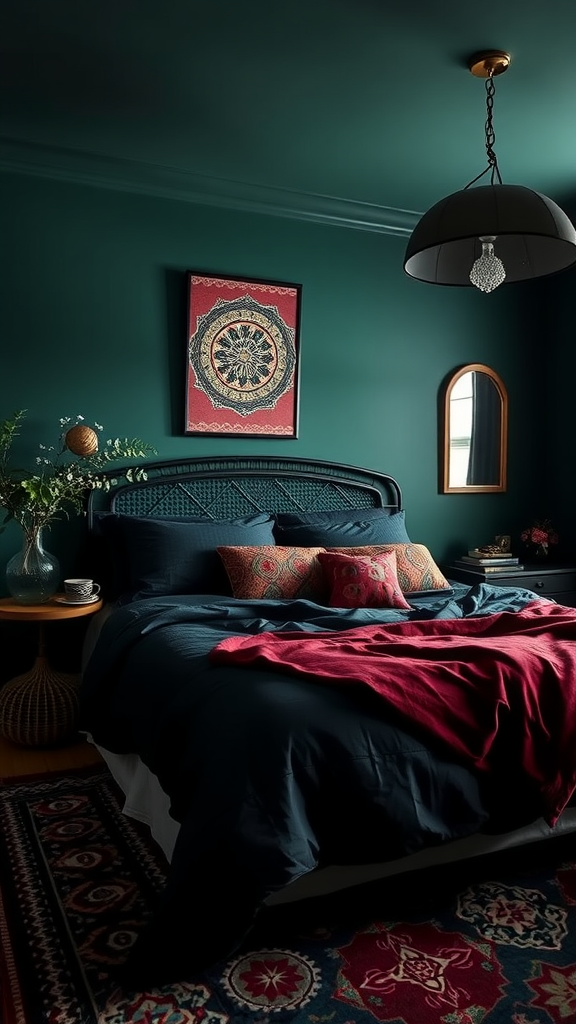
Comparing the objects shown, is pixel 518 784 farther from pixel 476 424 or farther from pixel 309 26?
pixel 476 424

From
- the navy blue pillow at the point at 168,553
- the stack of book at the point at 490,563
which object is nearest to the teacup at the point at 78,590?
the navy blue pillow at the point at 168,553

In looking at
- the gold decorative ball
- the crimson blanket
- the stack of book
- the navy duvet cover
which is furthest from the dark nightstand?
the navy duvet cover

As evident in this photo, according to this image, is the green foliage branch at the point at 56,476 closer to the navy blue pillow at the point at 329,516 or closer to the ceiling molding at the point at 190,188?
the navy blue pillow at the point at 329,516

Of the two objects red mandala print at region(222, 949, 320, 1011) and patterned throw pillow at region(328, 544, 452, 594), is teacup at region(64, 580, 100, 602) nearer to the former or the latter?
patterned throw pillow at region(328, 544, 452, 594)

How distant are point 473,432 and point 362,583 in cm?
195

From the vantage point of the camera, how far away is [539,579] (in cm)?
457

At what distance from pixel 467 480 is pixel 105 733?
9.87 ft

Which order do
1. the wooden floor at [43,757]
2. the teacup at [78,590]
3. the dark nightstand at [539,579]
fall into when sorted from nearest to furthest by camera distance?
the wooden floor at [43,757], the teacup at [78,590], the dark nightstand at [539,579]

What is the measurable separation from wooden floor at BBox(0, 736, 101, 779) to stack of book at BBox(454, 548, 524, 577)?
2.40m

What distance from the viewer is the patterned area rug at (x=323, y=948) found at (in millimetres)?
1748

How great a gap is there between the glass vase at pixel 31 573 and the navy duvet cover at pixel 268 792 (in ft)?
4.32

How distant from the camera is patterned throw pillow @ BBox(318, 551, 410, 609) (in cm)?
345

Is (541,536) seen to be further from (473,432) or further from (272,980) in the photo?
(272,980)

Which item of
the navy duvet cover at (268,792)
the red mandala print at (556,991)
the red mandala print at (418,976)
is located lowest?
the red mandala print at (418,976)
